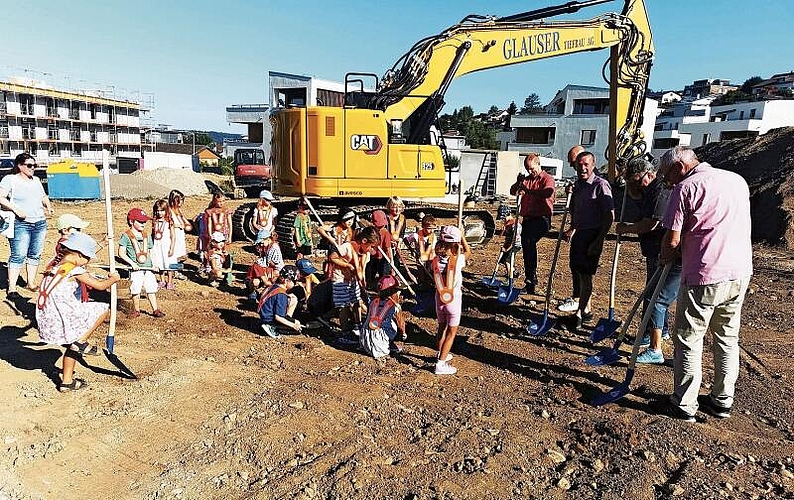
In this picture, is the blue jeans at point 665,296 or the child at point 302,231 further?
the child at point 302,231

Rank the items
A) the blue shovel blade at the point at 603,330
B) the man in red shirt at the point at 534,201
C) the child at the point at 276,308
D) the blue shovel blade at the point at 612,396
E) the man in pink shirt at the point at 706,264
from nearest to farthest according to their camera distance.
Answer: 1. the man in pink shirt at the point at 706,264
2. the blue shovel blade at the point at 612,396
3. the blue shovel blade at the point at 603,330
4. the child at the point at 276,308
5. the man in red shirt at the point at 534,201

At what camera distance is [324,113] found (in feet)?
31.4

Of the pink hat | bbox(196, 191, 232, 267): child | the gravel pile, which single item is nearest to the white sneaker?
the pink hat

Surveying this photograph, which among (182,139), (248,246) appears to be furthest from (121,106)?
(248,246)

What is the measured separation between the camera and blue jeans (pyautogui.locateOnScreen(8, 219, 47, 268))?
23.6ft

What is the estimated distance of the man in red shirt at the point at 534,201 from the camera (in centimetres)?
741

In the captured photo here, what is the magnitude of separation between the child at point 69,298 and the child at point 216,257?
13.1 ft

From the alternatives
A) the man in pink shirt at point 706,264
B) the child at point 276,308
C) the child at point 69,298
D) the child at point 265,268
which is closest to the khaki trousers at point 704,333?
the man in pink shirt at point 706,264

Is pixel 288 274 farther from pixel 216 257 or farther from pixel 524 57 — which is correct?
pixel 524 57

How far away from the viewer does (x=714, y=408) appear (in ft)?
14.2

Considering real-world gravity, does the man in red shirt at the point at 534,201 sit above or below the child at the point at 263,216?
above

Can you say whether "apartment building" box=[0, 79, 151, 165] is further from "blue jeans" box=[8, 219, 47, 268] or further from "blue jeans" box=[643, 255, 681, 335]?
"blue jeans" box=[643, 255, 681, 335]

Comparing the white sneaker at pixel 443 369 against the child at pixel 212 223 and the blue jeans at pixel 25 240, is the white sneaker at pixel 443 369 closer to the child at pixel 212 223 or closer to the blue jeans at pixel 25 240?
the child at pixel 212 223

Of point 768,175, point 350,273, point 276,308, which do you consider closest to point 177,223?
point 276,308
